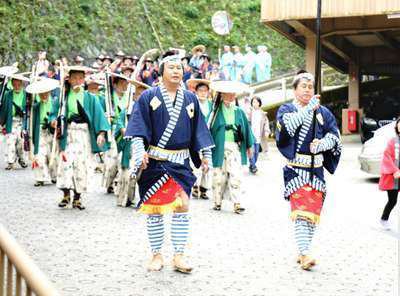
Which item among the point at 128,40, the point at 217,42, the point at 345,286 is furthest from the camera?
the point at 217,42

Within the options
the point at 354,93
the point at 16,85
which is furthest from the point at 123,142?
the point at 354,93

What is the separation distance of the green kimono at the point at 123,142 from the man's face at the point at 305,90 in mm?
4546

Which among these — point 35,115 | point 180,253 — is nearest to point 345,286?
point 180,253

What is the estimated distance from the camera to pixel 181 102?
24.2 feet

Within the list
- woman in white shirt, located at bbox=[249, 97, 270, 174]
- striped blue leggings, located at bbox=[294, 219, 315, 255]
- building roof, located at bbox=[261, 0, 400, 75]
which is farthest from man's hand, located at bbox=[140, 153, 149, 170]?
building roof, located at bbox=[261, 0, 400, 75]

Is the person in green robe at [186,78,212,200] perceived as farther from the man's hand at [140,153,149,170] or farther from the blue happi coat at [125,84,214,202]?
the man's hand at [140,153,149,170]

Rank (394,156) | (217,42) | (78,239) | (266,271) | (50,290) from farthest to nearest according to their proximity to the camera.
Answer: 1. (217,42)
2. (394,156)
3. (78,239)
4. (266,271)
5. (50,290)

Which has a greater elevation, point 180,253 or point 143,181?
point 143,181

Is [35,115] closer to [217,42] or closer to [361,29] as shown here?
[361,29]

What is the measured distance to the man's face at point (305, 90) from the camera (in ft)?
25.5

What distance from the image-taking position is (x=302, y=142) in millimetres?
7766

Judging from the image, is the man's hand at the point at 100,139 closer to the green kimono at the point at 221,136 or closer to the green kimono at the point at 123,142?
the green kimono at the point at 123,142

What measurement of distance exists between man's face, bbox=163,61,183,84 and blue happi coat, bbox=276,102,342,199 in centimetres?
114

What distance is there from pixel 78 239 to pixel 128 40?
27533 millimetres
